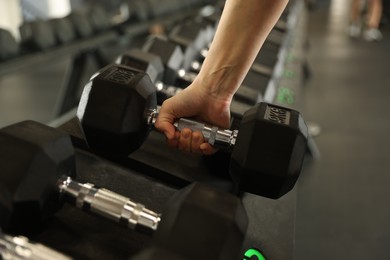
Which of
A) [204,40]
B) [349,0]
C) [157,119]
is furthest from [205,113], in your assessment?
[349,0]

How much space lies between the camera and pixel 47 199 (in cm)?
56

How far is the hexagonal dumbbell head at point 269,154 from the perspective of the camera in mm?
614

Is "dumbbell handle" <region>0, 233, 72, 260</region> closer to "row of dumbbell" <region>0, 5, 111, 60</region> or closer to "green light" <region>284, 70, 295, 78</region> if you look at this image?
"green light" <region>284, 70, 295, 78</region>

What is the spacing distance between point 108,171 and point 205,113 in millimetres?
235

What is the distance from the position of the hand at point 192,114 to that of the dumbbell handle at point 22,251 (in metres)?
0.37

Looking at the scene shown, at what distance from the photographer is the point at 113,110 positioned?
692 millimetres

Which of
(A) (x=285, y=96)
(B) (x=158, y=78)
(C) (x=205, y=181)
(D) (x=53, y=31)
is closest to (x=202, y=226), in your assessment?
(C) (x=205, y=181)

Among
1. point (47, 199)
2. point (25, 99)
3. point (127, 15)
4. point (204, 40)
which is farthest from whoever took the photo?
point (127, 15)

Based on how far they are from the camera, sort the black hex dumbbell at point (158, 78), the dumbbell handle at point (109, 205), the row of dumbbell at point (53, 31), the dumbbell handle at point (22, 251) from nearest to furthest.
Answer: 1. the dumbbell handle at point (22, 251)
2. the dumbbell handle at point (109, 205)
3. the black hex dumbbell at point (158, 78)
4. the row of dumbbell at point (53, 31)

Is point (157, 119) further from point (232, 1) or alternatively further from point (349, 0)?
point (349, 0)

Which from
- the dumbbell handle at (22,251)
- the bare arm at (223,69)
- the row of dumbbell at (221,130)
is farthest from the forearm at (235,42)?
the dumbbell handle at (22,251)

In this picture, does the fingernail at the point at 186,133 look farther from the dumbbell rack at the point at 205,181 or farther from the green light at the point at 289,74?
A: the green light at the point at 289,74

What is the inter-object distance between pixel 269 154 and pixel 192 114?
245 mm

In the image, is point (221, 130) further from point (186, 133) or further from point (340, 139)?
point (340, 139)
